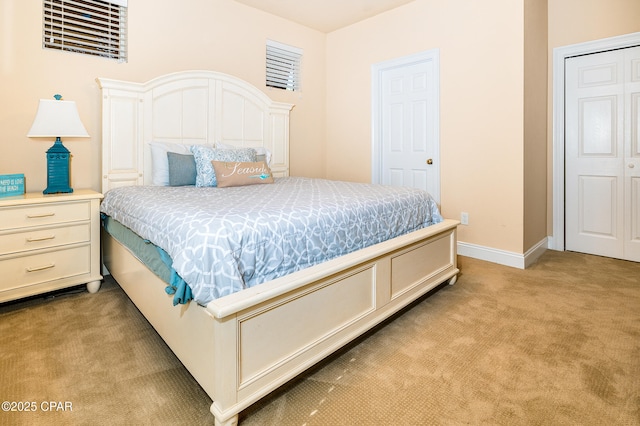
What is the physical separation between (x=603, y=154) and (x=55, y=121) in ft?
15.2

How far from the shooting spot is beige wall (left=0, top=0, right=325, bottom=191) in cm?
253

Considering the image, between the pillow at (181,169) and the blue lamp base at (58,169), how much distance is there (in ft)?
2.25

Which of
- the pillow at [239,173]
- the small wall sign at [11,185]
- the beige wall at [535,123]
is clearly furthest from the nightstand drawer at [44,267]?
the beige wall at [535,123]

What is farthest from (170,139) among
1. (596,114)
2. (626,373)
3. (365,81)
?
(596,114)

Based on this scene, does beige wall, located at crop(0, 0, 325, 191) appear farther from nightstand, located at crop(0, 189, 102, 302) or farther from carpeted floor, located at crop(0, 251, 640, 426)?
carpeted floor, located at crop(0, 251, 640, 426)

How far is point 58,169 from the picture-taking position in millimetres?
2568

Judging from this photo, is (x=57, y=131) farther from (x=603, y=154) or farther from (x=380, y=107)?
(x=603, y=154)

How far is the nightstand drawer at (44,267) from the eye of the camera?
7.26 ft

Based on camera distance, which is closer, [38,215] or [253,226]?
[253,226]

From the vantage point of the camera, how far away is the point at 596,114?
136 inches

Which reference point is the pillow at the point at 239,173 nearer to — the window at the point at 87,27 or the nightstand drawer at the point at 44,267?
the nightstand drawer at the point at 44,267

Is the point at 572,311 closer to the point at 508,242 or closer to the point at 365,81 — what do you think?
the point at 508,242

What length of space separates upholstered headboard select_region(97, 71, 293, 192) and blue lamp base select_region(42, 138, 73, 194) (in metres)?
0.26

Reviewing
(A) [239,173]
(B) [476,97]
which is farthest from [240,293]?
(B) [476,97]
